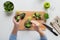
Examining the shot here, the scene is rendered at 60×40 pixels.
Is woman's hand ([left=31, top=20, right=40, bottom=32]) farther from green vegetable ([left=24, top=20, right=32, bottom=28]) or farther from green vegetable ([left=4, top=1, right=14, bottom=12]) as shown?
green vegetable ([left=4, top=1, right=14, bottom=12])

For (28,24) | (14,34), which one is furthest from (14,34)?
(28,24)

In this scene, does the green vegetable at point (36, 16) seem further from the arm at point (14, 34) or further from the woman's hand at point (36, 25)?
the arm at point (14, 34)

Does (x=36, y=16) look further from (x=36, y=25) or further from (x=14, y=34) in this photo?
Result: (x=14, y=34)

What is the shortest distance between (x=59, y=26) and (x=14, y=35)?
11.7 inches

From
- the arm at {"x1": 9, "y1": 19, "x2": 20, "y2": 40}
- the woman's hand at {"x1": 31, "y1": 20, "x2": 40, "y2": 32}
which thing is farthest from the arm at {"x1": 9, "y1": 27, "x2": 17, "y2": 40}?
the woman's hand at {"x1": 31, "y1": 20, "x2": 40, "y2": 32}

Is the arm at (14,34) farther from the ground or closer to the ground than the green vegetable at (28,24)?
closer to the ground

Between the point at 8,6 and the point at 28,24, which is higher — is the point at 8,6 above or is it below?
above

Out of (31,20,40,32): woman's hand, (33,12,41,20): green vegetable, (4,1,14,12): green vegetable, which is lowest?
(31,20,40,32): woman's hand

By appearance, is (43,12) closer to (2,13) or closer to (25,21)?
(25,21)

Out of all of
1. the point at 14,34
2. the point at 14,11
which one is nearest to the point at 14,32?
the point at 14,34

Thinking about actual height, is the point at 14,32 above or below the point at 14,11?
below

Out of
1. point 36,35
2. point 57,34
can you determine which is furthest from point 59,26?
point 36,35

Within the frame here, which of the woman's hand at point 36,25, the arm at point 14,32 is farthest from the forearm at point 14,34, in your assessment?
the woman's hand at point 36,25

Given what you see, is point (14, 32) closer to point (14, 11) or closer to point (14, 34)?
point (14, 34)
